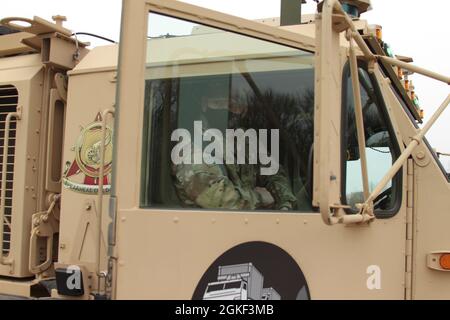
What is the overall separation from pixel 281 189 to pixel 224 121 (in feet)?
1.42

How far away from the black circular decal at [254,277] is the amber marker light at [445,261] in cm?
69

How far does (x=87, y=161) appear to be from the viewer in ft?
10.0

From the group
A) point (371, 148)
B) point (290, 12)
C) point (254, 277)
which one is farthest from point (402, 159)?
point (290, 12)

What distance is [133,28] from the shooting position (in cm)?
219

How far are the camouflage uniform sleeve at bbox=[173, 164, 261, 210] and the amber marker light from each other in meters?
0.95

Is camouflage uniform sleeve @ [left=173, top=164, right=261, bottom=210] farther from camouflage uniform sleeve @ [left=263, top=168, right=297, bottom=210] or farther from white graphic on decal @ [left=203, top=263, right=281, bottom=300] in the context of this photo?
white graphic on decal @ [left=203, top=263, right=281, bottom=300]

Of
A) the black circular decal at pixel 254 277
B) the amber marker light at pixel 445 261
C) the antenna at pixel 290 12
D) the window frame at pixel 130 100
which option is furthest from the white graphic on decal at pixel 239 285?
the antenna at pixel 290 12

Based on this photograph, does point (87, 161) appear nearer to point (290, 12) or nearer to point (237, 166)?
point (237, 166)

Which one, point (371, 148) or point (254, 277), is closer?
point (254, 277)

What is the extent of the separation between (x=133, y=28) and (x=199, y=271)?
3.57 feet

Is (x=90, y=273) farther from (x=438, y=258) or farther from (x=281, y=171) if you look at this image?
(x=438, y=258)


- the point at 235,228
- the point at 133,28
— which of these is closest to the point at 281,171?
the point at 235,228

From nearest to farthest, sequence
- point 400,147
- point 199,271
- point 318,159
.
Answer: point 318,159
point 199,271
point 400,147

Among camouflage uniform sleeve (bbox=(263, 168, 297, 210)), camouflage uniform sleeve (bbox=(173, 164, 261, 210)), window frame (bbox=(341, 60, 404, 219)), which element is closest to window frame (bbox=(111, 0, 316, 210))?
camouflage uniform sleeve (bbox=(173, 164, 261, 210))
